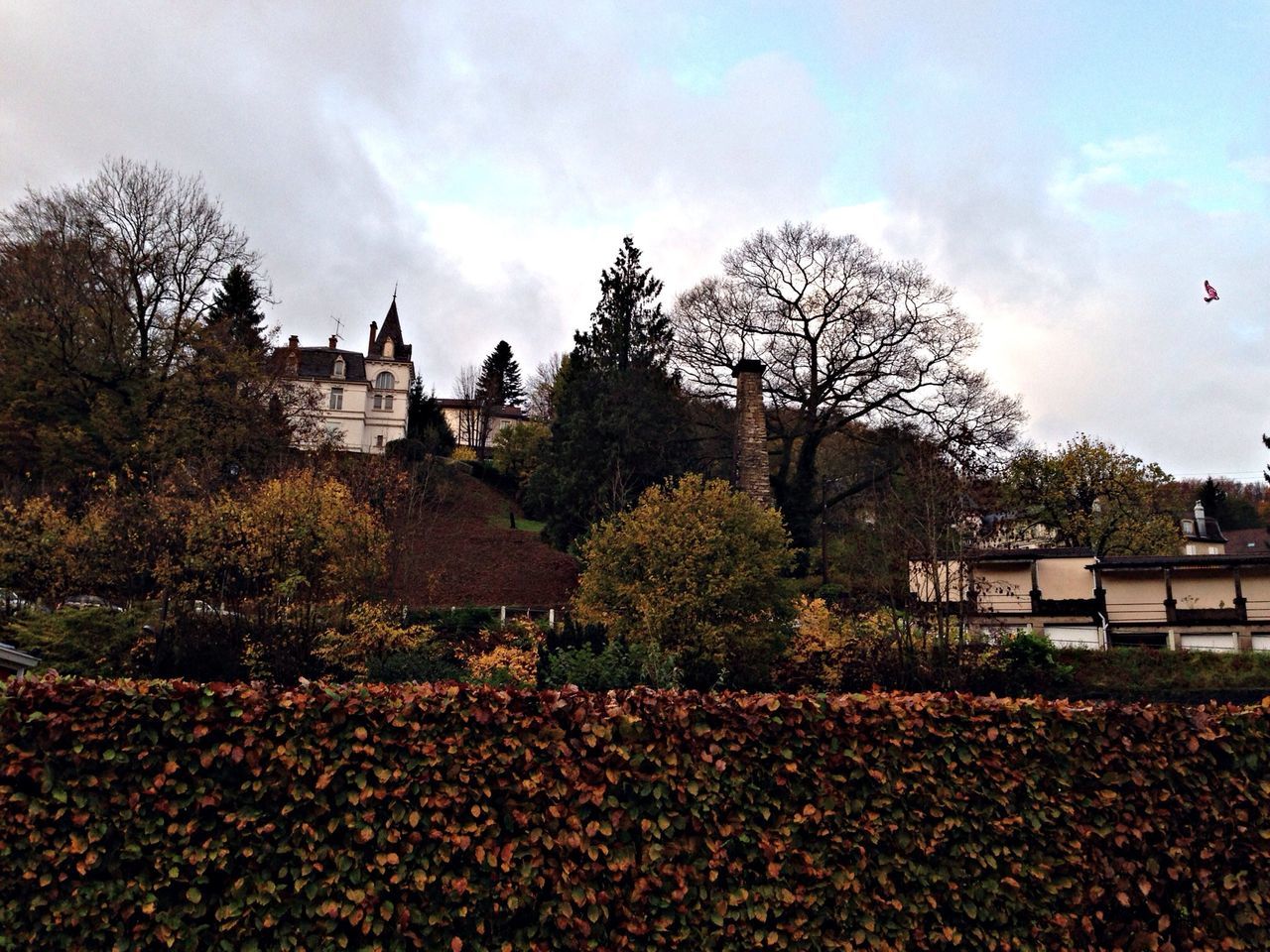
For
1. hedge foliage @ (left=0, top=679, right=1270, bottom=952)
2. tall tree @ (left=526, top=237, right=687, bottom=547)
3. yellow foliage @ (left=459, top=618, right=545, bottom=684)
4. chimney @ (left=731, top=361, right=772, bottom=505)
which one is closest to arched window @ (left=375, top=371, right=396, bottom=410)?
tall tree @ (left=526, top=237, right=687, bottom=547)

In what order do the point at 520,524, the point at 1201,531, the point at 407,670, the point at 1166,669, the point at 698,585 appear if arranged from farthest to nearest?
the point at 1201,531, the point at 520,524, the point at 1166,669, the point at 698,585, the point at 407,670

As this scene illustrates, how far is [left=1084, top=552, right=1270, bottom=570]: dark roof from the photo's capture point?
28.4 metres

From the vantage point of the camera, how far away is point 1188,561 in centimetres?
2930

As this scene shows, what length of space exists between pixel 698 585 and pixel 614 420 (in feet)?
54.1

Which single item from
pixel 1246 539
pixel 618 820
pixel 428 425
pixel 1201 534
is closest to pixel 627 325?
pixel 428 425

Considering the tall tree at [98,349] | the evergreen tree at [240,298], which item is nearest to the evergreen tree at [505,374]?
the evergreen tree at [240,298]

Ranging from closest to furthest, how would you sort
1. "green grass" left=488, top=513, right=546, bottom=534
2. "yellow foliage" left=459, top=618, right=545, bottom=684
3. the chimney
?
"yellow foliage" left=459, top=618, right=545, bottom=684 → the chimney → "green grass" left=488, top=513, right=546, bottom=534

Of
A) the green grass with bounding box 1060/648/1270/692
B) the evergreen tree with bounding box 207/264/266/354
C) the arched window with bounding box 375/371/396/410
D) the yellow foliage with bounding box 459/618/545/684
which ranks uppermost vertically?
the evergreen tree with bounding box 207/264/266/354

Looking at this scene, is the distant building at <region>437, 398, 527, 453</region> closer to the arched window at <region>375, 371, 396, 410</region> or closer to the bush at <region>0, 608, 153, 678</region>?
the arched window at <region>375, 371, 396, 410</region>

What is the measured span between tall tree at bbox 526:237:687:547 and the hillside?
2595mm

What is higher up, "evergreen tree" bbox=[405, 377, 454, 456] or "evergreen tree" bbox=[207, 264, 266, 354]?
"evergreen tree" bbox=[207, 264, 266, 354]

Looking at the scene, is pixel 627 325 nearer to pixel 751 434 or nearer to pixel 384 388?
pixel 751 434

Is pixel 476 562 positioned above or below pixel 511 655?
above

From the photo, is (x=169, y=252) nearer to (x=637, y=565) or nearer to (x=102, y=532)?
(x=102, y=532)
